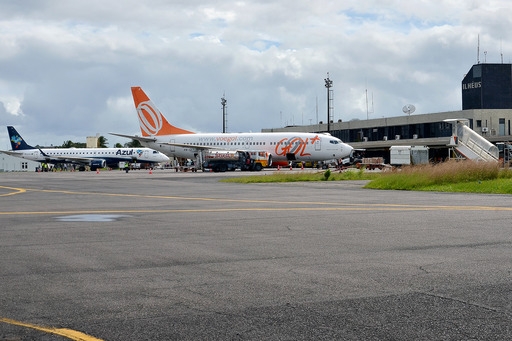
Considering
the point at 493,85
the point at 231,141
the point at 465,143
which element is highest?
the point at 493,85

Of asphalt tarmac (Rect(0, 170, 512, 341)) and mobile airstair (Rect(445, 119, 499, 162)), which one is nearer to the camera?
asphalt tarmac (Rect(0, 170, 512, 341))

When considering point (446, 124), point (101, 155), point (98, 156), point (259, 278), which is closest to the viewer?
point (259, 278)

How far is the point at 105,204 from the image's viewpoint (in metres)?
22.7

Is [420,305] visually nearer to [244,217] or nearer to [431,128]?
[244,217]

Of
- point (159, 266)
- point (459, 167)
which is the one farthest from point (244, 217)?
point (459, 167)

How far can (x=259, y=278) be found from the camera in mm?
8469

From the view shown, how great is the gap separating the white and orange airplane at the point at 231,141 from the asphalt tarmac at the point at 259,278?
5329 cm

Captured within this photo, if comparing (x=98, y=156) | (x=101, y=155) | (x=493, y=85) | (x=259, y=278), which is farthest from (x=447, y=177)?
(x=493, y=85)

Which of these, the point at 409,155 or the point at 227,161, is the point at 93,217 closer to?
the point at 409,155

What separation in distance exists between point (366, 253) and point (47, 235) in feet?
19.9

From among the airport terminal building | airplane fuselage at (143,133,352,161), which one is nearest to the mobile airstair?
airplane fuselage at (143,133,352,161)

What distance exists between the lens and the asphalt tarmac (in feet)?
20.3

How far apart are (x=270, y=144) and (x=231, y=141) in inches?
180

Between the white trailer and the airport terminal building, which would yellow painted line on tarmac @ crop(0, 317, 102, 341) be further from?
the airport terminal building
